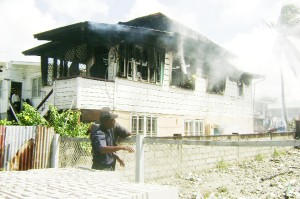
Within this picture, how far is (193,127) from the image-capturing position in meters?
17.1

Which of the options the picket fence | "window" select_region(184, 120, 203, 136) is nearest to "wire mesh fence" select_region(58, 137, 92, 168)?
the picket fence

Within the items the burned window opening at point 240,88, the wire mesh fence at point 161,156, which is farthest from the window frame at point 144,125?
the burned window opening at point 240,88

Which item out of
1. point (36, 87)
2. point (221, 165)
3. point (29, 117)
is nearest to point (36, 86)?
point (36, 87)

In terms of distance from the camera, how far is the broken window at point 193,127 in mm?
16750

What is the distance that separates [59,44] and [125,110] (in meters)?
4.76

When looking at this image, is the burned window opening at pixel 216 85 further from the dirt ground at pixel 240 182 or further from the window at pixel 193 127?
the dirt ground at pixel 240 182

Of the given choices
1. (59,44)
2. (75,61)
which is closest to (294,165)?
(75,61)

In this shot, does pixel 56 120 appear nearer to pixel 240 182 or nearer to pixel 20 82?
pixel 240 182

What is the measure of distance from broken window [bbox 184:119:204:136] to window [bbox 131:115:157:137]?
2713 millimetres

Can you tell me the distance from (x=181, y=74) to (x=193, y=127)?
3194 mm

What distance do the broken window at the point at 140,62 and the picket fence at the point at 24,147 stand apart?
6000mm

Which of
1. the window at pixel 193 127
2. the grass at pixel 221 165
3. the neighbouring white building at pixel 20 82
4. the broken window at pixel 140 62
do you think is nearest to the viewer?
the grass at pixel 221 165

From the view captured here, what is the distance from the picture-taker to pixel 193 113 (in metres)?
17.0

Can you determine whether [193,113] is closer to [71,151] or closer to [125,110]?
[125,110]
